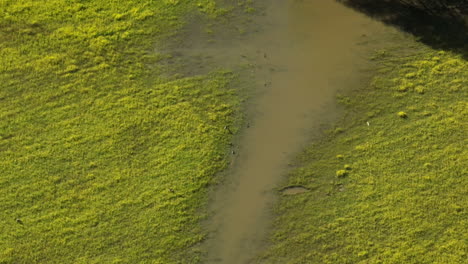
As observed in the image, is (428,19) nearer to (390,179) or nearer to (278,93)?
(278,93)

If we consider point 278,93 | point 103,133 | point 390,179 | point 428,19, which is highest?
point 428,19

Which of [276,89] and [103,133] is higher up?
[276,89]

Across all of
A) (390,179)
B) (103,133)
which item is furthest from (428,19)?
(103,133)

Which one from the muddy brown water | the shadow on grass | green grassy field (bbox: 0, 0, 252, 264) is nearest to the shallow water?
the muddy brown water

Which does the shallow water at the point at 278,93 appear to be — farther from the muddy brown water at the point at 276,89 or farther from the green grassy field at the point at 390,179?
the green grassy field at the point at 390,179

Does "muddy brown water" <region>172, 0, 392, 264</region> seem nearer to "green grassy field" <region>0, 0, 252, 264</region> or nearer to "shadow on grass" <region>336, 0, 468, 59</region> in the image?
"shadow on grass" <region>336, 0, 468, 59</region>

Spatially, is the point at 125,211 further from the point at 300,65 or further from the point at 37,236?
the point at 300,65
